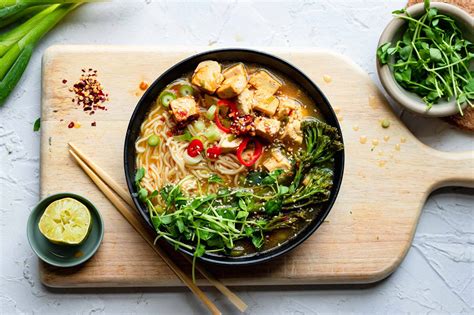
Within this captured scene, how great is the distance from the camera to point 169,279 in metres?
4.97

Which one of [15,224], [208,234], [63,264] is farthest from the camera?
[15,224]

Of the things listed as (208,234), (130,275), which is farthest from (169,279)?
(208,234)

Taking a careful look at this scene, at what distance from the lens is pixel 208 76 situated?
4.73 meters

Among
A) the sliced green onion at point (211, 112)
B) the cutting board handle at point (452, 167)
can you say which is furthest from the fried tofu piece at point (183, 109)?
the cutting board handle at point (452, 167)

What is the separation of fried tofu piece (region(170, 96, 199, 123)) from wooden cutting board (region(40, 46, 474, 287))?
0.52 meters

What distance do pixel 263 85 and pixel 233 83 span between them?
0.29 metres

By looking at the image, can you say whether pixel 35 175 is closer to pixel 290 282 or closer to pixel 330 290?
pixel 290 282

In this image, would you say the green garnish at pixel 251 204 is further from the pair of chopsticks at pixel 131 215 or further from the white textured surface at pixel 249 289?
the white textured surface at pixel 249 289

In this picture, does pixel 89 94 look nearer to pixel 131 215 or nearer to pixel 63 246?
pixel 131 215

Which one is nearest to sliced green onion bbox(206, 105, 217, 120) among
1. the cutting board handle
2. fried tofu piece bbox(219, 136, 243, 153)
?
fried tofu piece bbox(219, 136, 243, 153)

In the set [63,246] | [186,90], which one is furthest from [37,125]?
[186,90]

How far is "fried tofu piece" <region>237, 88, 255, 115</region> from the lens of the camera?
4.79 meters

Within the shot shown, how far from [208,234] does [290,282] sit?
3.24ft

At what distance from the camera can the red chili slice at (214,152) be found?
4816 mm
